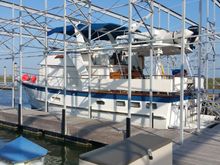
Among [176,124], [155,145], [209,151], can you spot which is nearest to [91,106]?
[176,124]

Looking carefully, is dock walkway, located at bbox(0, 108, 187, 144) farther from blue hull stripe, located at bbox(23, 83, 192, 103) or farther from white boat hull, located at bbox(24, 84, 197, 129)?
blue hull stripe, located at bbox(23, 83, 192, 103)

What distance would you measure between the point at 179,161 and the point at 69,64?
396 inches

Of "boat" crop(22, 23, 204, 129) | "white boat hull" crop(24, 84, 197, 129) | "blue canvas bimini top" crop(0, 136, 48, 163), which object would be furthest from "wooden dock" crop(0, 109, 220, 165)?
"blue canvas bimini top" crop(0, 136, 48, 163)

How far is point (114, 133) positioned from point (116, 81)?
4.06 m

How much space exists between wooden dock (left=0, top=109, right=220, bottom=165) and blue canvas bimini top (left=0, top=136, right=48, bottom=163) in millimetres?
3392

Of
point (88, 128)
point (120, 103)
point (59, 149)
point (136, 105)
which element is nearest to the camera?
point (88, 128)

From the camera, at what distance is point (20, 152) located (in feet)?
14.7

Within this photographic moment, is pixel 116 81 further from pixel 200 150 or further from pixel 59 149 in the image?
pixel 200 150

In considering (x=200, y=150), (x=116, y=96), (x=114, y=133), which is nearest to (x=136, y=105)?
(x=116, y=96)

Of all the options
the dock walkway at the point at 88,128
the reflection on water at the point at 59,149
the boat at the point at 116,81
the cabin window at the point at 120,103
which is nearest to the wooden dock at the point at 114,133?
the dock walkway at the point at 88,128

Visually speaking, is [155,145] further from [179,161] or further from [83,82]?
[83,82]

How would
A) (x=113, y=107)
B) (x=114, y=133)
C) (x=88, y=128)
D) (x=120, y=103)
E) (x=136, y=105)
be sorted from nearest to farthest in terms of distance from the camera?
1. (x=114, y=133)
2. (x=88, y=128)
3. (x=136, y=105)
4. (x=120, y=103)
5. (x=113, y=107)

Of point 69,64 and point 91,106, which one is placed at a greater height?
point 69,64

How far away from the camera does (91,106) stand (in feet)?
45.2
